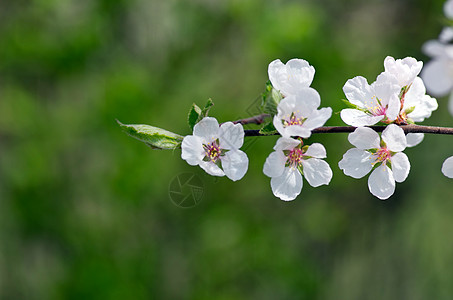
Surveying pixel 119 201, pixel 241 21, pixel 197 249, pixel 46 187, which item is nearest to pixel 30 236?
pixel 46 187

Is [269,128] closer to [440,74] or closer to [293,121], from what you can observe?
[293,121]

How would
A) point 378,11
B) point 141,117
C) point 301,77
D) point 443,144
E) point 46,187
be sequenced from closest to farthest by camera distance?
point 301,77 < point 141,117 < point 46,187 < point 443,144 < point 378,11

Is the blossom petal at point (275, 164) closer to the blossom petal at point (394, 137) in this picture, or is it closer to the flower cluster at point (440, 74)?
the blossom petal at point (394, 137)

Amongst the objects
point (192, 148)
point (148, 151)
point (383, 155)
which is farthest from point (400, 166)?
point (148, 151)

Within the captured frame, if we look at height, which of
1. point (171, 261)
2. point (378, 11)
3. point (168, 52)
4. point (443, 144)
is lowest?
point (171, 261)

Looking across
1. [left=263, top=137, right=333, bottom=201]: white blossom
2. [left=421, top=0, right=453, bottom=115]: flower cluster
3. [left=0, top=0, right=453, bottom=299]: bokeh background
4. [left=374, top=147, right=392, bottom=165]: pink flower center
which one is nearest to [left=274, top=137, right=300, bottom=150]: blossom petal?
[left=263, top=137, right=333, bottom=201]: white blossom

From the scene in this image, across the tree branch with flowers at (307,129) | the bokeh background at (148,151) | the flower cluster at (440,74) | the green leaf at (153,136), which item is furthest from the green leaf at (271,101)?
the bokeh background at (148,151)

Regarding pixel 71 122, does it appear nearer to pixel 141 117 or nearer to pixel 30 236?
pixel 141 117
